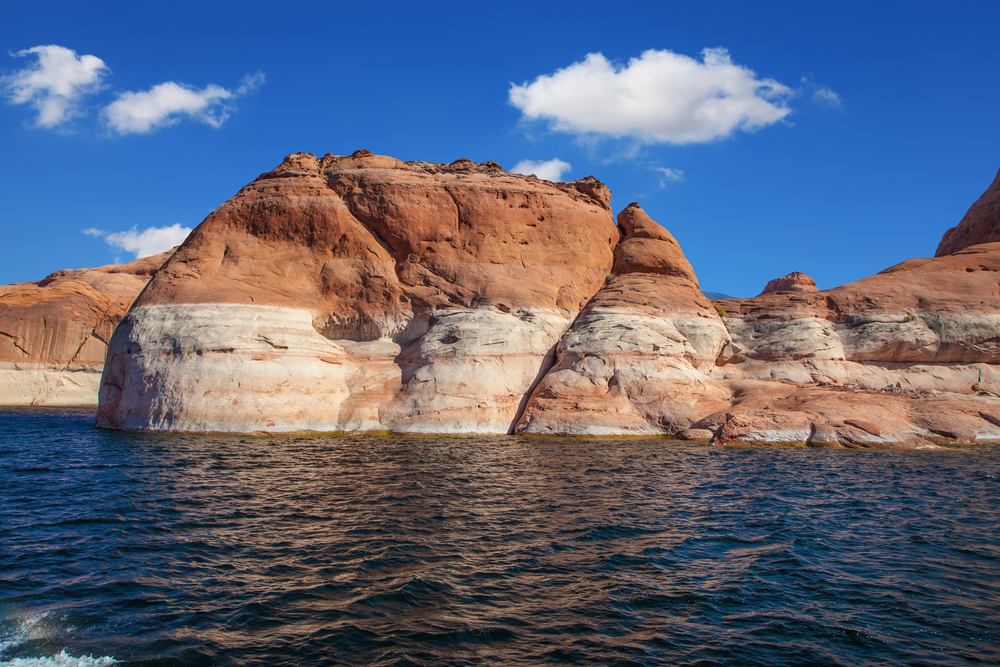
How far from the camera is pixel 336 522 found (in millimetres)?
9930

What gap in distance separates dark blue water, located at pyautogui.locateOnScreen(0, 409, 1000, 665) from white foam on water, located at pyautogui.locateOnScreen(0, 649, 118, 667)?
0.03m

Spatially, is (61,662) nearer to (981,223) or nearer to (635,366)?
(635,366)

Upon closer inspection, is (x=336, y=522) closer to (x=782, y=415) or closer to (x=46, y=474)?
(x=46, y=474)

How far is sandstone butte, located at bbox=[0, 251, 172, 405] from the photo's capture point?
142 ft

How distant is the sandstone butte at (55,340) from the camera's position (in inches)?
1705

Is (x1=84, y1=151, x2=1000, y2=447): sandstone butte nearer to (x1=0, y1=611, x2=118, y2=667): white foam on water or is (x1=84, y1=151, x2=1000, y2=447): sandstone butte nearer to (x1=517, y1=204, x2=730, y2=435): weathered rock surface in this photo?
(x1=517, y1=204, x2=730, y2=435): weathered rock surface

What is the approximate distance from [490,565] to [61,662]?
4692 mm

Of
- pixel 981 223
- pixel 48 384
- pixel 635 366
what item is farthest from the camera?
pixel 48 384

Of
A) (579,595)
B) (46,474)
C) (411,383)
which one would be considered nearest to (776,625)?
(579,595)

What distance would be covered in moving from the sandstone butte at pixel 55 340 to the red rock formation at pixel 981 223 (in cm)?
5927

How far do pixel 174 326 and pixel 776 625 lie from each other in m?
22.4

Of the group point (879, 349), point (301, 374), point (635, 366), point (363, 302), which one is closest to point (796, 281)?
point (879, 349)

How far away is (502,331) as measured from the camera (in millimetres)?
24656

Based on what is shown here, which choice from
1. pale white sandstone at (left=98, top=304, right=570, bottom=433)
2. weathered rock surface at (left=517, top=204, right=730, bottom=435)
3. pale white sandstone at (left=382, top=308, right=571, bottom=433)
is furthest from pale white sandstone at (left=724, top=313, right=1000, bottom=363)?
pale white sandstone at (left=98, top=304, right=570, bottom=433)
